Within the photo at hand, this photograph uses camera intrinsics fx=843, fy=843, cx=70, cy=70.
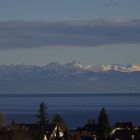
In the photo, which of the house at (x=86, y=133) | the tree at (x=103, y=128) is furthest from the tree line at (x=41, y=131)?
the house at (x=86, y=133)

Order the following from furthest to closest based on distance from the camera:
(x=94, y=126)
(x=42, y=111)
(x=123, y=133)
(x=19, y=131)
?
(x=42, y=111) → (x=94, y=126) → (x=123, y=133) → (x=19, y=131)

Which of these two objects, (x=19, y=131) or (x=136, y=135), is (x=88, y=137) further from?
(x=19, y=131)

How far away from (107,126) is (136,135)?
2.92 metres

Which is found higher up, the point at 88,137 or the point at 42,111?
the point at 42,111

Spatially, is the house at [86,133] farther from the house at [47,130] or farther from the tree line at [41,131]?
the house at [47,130]

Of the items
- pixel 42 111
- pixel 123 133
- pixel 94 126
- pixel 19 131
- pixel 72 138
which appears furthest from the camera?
pixel 42 111

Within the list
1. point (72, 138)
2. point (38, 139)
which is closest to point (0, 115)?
point (72, 138)

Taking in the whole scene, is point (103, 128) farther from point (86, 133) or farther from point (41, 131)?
point (86, 133)

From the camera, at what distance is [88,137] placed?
68688 mm

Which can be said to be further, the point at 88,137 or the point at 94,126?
the point at 94,126

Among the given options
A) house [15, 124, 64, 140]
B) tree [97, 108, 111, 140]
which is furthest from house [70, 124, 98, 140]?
house [15, 124, 64, 140]

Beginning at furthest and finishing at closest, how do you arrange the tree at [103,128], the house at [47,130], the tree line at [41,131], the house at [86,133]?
the tree at [103,128]
the house at [86,133]
the house at [47,130]
the tree line at [41,131]

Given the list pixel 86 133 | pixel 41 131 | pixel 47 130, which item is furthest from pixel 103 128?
pixel 86 133

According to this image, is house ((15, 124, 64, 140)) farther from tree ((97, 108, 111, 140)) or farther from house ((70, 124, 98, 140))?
tree ((97, 108, 111, 140))
